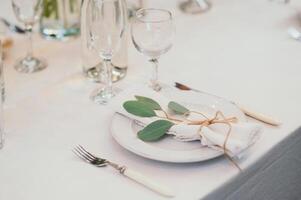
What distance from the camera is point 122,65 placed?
3.99ft

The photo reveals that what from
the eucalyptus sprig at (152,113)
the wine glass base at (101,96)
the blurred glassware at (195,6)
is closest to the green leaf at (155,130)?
the eucalyptus sprig at (152,113)

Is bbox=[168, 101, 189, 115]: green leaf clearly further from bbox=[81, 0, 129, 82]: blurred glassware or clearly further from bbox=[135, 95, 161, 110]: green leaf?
bbox=[81, 0, 129, 82]: blurred glassware

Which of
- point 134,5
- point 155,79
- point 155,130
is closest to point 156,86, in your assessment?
point 155,79

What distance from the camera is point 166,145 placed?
895 mm

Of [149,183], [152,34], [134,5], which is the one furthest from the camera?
[134,5]

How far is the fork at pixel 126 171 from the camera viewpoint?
0.81m

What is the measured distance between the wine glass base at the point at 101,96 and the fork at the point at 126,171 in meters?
0.18

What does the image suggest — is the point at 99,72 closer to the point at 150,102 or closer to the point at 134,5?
the point at 150,102

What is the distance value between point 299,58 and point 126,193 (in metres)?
0.66

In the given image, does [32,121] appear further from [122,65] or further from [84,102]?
[122,65]

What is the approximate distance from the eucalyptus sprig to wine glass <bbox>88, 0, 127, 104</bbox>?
14cm

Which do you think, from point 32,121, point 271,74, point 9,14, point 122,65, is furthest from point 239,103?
point 9,14

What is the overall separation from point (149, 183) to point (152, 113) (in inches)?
6.0

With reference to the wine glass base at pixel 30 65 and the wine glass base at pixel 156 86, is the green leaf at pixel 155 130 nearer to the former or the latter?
the wine glass base at pixel 156 86
